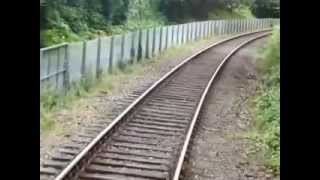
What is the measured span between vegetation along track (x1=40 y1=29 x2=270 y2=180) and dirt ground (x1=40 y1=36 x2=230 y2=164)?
35cm

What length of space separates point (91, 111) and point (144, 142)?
2566mm

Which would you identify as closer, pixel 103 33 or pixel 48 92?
pixel 48 92

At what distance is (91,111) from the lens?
11312 mm

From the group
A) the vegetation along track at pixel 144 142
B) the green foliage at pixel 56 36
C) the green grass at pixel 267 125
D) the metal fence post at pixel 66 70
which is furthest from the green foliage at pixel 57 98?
the green grass at pixel 267 125

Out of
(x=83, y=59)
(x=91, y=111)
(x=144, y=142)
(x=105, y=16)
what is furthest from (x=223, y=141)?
(x=105, y=16)

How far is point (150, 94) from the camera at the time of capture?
43.7 ft

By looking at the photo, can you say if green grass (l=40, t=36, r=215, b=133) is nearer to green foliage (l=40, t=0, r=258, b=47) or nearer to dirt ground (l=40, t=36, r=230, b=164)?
dirt ground (l=40, t=36, r=230, b=164)

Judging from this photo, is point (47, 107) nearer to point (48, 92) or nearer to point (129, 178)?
point (48, 92)

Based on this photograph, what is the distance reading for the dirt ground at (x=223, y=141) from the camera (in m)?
7.87

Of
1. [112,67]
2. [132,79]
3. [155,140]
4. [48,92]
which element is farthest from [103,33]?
[155,140]

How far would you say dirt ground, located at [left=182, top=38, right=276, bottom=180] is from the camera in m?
7.87

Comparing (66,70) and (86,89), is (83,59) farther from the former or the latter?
(66,70)

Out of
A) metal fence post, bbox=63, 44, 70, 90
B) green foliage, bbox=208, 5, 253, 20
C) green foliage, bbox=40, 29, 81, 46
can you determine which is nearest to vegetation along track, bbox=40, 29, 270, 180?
metal fence post, bbox=63, 44, 70, 90
